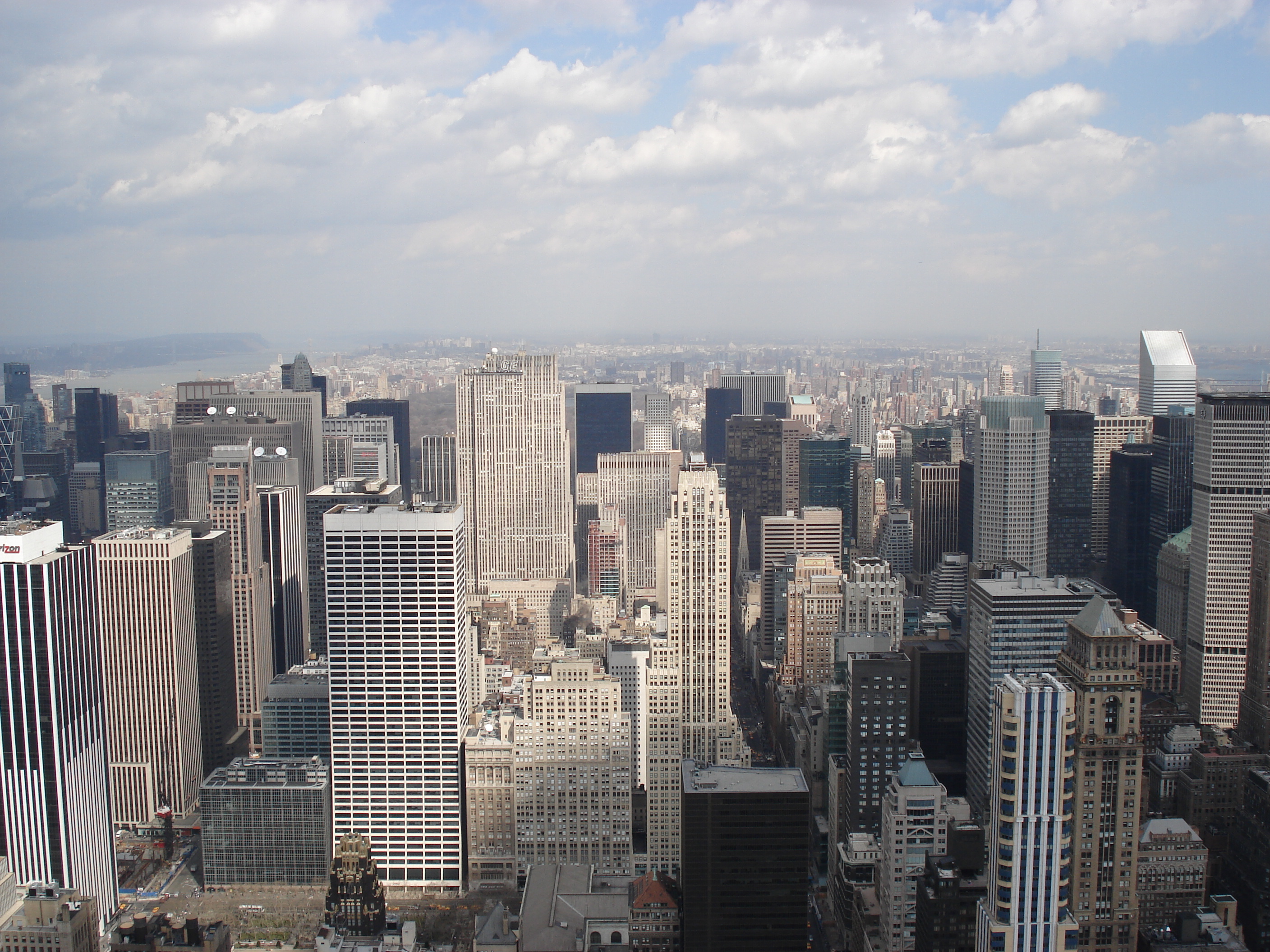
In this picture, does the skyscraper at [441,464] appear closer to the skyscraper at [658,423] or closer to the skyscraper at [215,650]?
the skyscraper at [658,423]

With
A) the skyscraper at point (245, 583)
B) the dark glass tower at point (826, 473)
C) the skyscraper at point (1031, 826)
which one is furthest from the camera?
the dark glass tower at point (826, 473)

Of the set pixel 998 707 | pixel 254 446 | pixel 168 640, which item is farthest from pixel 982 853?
pixel 254 446

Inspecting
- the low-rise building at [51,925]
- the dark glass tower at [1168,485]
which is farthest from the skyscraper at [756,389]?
the low-rise building at [51,925]

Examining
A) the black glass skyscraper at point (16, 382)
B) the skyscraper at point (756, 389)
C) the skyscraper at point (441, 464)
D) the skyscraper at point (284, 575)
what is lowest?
the skyscraper at point (284, 575)

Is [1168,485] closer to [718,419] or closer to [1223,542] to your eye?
[1223,542]

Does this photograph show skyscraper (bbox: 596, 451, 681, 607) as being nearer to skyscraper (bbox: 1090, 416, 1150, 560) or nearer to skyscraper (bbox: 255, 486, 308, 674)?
skyscraper (bbox: 255, 486, 308, 674)

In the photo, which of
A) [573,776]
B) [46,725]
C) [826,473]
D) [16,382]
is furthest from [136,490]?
[826,473]
